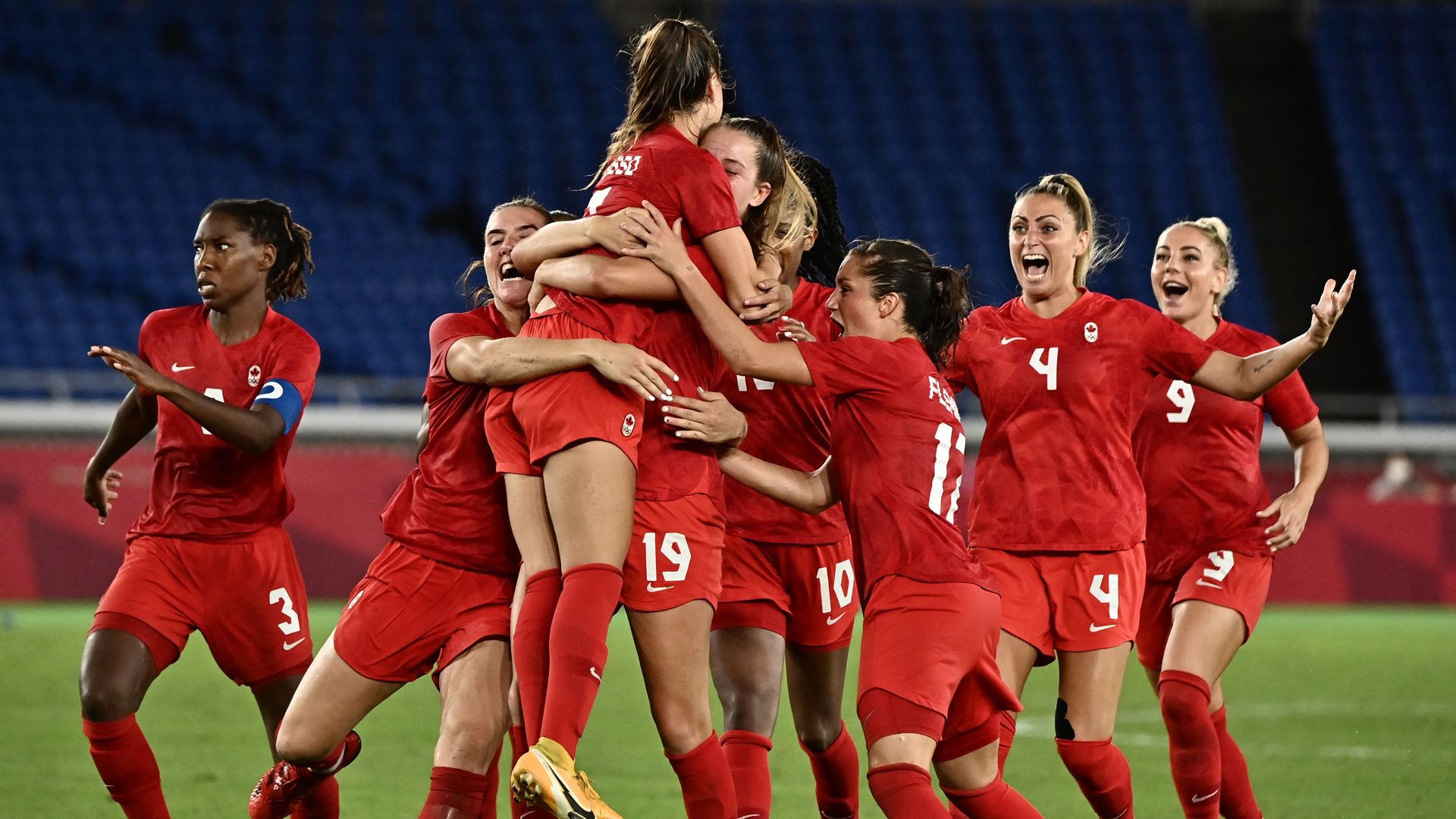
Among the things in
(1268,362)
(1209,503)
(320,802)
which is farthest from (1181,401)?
(320,802)

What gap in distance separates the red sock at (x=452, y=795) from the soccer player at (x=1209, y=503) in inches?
99.7

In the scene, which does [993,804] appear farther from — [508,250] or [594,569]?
[508,250]

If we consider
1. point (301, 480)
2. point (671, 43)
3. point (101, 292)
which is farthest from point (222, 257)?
point (101, 292)

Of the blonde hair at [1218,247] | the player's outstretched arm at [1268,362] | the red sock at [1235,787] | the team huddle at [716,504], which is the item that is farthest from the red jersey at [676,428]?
the blonde hair at [1218,247]

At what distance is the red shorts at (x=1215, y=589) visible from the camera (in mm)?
6289

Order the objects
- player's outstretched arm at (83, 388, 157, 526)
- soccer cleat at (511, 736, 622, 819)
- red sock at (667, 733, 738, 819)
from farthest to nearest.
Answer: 1. player's outstretched arm at (83, 388, 157, 526)
2. red sock at (667, 733, 738, 819)
3. soccer cleat at (511, 736, 622, 819)

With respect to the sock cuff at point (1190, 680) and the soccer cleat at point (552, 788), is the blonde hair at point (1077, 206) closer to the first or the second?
the sock cuff at point (1190, 680)

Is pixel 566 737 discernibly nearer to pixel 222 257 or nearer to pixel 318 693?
pixel 318 693

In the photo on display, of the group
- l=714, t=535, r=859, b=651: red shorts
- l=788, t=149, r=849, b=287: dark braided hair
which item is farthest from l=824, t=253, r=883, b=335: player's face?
l=788, t=149, r=849, b=287: dark braided hair

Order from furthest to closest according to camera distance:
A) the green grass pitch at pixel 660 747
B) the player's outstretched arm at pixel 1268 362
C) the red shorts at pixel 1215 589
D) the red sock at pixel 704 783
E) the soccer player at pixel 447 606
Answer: the green grass pitch at pixel 660 747
the red shorts at pixel 1215 589
the player's outstretched arm at pixel 1268 362
the soccer player at pixel 447 606
the red sock at pixel 704 783

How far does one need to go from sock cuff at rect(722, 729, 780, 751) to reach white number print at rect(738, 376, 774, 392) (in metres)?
1.14

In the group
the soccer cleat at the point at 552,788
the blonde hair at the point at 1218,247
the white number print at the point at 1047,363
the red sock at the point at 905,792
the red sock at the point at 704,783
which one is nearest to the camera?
the soccer cleat at the point at 552,788

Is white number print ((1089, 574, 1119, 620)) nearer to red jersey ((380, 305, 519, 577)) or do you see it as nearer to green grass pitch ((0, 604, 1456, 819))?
green grass pitch ((0, 604, 1456, 819))

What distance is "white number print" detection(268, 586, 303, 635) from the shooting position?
568cm
